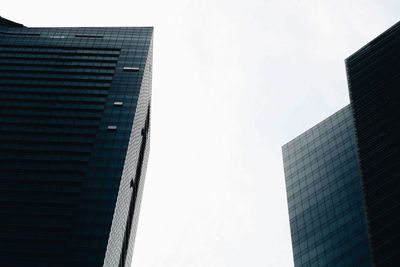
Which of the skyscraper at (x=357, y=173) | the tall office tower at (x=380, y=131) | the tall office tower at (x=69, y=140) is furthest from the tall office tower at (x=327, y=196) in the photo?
the tall office tower at (x=69, y=140)

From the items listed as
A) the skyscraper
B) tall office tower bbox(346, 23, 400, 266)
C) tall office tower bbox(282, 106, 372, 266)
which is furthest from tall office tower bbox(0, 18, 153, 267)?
tall office tower bbox(346, 23, 400, 266)

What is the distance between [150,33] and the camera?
6270 inches

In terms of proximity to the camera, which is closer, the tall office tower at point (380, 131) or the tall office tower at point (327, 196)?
the tall office tower at point (380, 131)

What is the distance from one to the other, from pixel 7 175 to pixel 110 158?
20.5 meters

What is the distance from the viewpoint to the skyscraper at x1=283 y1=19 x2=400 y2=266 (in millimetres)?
91625

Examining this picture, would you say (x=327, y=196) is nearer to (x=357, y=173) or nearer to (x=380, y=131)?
(x=357, y=173)

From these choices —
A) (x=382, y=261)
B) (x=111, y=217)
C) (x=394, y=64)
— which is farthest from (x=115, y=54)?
(x=382, y=261)

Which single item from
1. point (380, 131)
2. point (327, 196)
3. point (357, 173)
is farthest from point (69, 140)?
point (380, 131)

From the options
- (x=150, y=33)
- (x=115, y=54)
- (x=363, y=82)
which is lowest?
(x=363, y=82)

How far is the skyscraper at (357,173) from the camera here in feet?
301

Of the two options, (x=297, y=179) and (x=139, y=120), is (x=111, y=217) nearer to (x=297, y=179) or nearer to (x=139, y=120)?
(x=139, y=120)

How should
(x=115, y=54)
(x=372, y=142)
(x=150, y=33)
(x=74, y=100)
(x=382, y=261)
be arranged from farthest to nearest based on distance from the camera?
1. (x=150, y=33)
2. (x=115, y=54)
3. (x=74, y=100)
4. (x=372, y=142)
5. (x=382, y=261)

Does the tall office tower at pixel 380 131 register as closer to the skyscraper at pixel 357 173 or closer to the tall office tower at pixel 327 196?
the skyscraper at pixel 357 173

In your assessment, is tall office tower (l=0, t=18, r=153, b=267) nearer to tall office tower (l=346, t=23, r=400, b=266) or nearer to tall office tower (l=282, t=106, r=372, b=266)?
tall office tower (l=282, t=106, r=372, b=266)
